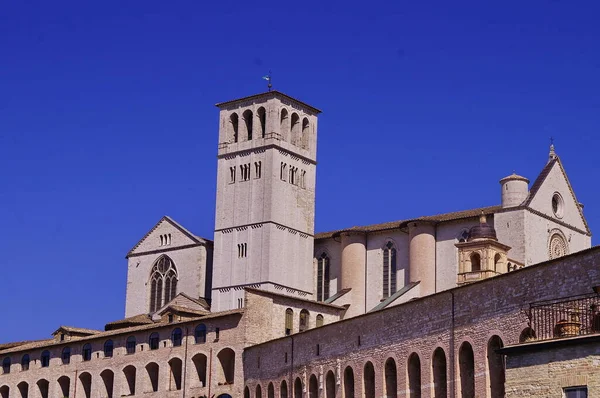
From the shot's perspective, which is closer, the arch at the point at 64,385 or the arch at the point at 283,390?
the arch at the point at 283,390

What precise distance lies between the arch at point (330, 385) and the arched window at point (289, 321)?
1417cm

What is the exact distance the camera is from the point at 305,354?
61406 mm

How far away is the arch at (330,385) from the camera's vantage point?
58625mm

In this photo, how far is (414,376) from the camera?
52438 millimetres

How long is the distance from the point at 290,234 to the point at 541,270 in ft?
161

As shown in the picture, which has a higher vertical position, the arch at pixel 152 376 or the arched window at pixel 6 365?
the arched window at pixel 6 365

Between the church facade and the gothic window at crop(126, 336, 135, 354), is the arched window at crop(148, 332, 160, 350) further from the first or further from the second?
the gothic window at crop(126, 336, 135, 354)

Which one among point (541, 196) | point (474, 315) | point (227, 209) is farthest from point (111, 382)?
point (474, 315)

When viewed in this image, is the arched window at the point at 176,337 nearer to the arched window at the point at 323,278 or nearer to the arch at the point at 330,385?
the arch at the point at 330,385

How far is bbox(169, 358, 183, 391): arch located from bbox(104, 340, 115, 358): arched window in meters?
5.72

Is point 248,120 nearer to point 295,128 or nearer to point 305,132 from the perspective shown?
point 295,128

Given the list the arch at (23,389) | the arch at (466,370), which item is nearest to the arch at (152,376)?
the arch at (23,389)

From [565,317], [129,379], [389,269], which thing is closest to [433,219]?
Answer: [389,269]

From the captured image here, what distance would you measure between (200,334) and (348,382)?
17696 mm
